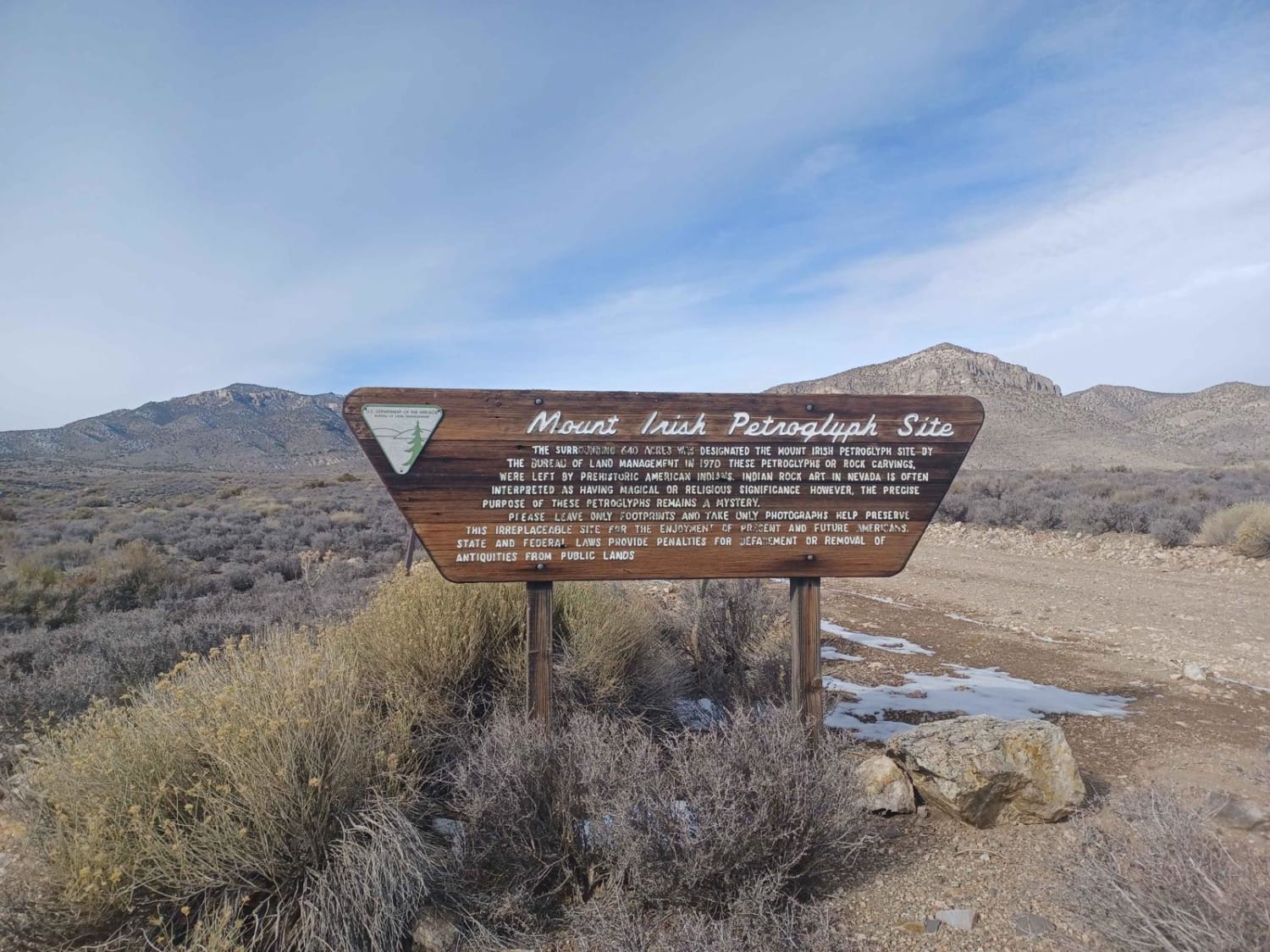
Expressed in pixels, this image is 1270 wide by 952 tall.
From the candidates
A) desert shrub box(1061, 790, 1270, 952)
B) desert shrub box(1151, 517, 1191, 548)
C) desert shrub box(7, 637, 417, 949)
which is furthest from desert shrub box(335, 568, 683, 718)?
desert shrub box(1151, 517, 1191, 548)

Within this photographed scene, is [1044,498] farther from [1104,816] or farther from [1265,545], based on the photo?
[1104,816]

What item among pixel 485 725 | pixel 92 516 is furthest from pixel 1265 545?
pixel 92 516

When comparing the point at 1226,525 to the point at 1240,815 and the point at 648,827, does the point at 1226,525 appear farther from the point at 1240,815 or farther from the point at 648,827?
the point at 648,827

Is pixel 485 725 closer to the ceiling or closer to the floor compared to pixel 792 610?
closer to the floor

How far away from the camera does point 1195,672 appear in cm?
616

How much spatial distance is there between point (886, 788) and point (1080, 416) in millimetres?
74182

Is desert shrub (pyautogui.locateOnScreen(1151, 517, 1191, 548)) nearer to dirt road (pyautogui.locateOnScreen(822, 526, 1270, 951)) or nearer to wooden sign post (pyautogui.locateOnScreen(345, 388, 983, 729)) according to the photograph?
dirt road (pyautogui.locateOnScreen(822, 526, 1270, 951))

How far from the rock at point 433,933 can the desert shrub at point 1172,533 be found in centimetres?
1513

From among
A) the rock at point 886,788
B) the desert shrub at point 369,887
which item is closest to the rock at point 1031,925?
the rock at point 886,788

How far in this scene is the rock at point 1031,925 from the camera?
Result: 2.73 metres

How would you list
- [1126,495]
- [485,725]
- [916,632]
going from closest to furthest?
1. [485,725]
2. [916,632]
3. [1126,495]

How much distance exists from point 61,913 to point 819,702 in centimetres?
355

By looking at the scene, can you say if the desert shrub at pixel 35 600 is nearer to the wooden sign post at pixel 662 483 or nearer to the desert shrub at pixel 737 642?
the wooden sign post at pixel 662 483

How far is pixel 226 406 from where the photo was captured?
100562mm
